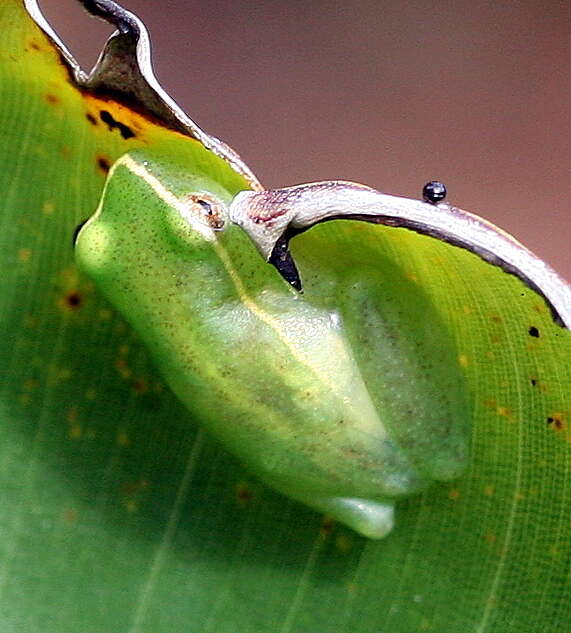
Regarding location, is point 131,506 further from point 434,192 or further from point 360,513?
point 434,192

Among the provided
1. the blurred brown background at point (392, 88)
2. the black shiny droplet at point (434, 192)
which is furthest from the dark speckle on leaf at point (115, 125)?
the blurred brown background at point (392, 88)

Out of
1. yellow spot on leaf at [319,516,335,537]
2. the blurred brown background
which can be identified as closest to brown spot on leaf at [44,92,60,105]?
yellow spot on leaf at [319,516,335,537]

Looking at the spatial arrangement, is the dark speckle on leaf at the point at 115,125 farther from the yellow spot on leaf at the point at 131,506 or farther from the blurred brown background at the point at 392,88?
the blurred brown background at the point at 392,88

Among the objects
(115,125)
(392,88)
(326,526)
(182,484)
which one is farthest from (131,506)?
(392,88)

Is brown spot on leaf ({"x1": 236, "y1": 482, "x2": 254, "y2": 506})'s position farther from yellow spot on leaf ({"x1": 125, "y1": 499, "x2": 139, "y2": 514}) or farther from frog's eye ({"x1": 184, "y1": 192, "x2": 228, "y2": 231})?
frog's eye ({"x1": 184, "y1": 192, "x2": 228, "y2": 231})

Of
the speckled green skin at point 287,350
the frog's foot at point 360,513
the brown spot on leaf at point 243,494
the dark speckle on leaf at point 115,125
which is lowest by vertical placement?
the brown spot on leaf at point 243,494

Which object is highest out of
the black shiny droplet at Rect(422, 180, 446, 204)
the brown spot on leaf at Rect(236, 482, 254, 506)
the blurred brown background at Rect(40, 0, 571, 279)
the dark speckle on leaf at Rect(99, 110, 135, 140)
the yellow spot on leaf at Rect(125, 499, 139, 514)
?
the blurred brown background at Rect(40, 0, 571, 279)

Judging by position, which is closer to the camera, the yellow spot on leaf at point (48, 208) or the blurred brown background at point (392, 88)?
the yellow spot on leaf at point (48, 208)
